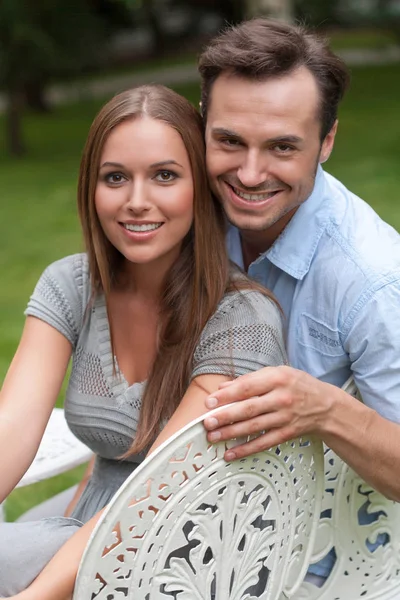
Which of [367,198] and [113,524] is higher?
[367,198]

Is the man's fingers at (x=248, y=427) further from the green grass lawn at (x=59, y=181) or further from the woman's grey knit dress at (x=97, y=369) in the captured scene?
the green grass lawn at (x=59, y=181)

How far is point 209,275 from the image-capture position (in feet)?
7.95

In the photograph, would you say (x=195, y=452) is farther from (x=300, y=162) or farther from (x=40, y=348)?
(x=300, y=162)

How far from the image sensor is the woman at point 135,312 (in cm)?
233

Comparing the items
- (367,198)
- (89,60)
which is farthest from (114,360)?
(89,60)

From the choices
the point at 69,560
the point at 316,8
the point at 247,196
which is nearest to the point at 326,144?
the point at 247,196

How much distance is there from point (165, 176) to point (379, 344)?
2.20ft

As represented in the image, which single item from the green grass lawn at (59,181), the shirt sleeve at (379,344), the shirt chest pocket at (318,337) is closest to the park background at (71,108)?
the green grass lawn at (59,181)

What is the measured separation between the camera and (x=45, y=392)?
2471 mm

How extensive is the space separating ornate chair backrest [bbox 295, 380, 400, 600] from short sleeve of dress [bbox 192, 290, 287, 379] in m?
0.27

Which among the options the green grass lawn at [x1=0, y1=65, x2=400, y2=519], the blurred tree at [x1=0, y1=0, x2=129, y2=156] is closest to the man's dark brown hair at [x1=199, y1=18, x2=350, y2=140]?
the green grass lawn at [x1=0, y1=65, x2=400, y2=519]

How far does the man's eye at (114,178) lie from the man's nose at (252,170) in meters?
0.30

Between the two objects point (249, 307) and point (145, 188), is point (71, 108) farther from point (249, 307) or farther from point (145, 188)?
point (249, 307)

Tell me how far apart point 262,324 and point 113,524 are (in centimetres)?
66
